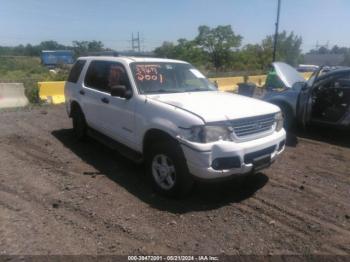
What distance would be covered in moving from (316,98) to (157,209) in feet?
17.0

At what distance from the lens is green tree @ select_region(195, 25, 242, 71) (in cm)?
6431

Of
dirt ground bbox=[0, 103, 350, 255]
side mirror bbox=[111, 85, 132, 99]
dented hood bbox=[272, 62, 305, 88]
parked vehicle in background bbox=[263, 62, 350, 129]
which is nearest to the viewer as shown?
dirt ground bbox=[0, 103, 350, 255]

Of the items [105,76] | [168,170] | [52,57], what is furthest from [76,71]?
[52,57]

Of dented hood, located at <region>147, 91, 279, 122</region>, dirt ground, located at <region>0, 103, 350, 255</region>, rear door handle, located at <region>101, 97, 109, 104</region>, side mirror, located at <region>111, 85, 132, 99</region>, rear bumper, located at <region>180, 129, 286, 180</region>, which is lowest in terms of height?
dirt ground, located at <region>0, 103, 350, 255</region>

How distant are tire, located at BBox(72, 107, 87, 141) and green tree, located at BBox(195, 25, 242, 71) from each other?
5856 cm

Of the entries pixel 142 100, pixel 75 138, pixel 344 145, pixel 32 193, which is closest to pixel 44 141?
pixel 75 138

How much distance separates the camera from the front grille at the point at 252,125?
13.4ft

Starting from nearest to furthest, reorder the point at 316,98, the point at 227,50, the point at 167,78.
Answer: the point at 167,78, the point at 316,98, the point at 227,50

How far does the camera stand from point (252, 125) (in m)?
4.25

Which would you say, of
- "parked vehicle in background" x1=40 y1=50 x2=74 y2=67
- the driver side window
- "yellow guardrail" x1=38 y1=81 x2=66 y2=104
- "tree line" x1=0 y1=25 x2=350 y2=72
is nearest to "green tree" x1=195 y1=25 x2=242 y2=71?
"tree line" x1=0 y1=25 x2=350 y2=72

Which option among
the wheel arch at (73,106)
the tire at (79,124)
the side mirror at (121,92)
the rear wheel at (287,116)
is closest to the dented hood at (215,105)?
the side mirror at (121,92)

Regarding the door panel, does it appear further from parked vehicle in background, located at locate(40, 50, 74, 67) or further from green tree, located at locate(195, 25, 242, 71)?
parked vehicle in background, located at locate(40, 50, 74, 67)

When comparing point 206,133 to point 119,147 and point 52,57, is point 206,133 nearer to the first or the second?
point 119,147

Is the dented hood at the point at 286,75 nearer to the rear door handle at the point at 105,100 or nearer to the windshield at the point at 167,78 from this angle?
the windshield at the point at 167,78
